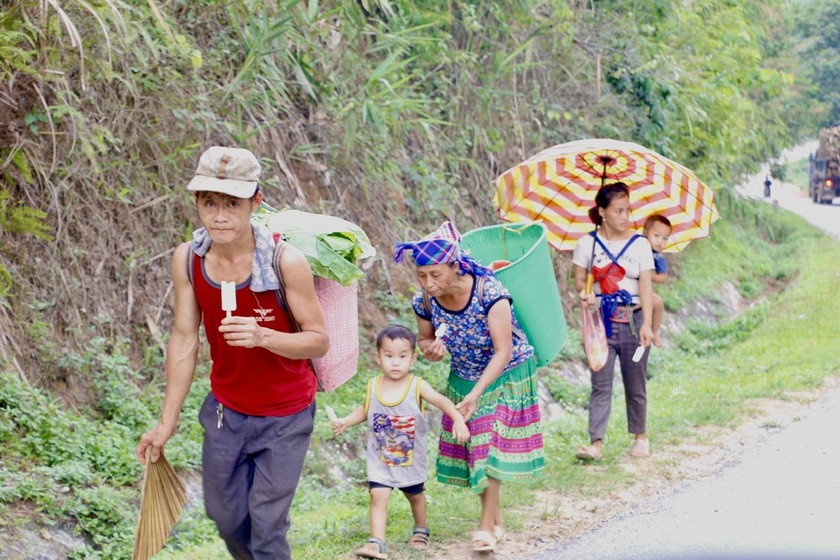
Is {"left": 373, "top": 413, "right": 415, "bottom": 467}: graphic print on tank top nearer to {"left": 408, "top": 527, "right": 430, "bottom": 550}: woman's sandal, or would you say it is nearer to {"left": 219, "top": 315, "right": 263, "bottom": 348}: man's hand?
{"left": 408, "top": 527, "right": 430, "bottom": 550}: woman's sandal

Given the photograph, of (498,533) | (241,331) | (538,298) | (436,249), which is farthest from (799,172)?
(241,331)

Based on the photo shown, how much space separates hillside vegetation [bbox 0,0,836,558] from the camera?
6.46 m

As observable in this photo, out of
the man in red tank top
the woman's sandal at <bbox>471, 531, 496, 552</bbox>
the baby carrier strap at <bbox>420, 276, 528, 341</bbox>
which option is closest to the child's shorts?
the woman's sandal at <bbox>471, 531, 496, 552</bbox>

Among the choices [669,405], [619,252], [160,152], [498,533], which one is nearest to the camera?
[498,533]

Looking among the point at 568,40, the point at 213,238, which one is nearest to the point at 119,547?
the point at 213,238

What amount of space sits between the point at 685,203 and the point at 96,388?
4156 mm

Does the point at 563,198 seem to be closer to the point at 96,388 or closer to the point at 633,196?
the point at 633,196

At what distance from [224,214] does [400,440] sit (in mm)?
1800

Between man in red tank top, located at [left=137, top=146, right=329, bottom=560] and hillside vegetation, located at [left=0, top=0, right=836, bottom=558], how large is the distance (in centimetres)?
182

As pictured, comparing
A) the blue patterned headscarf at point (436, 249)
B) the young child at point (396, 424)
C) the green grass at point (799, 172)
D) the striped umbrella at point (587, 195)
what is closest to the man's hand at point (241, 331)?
the blue patterned headscarf at point (436, 249)

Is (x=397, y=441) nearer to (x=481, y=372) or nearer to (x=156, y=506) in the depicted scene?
(x=481, y=372)

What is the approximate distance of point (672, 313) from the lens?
15.2 meters

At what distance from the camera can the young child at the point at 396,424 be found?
5.33m

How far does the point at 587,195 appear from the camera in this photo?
7.72 meters
